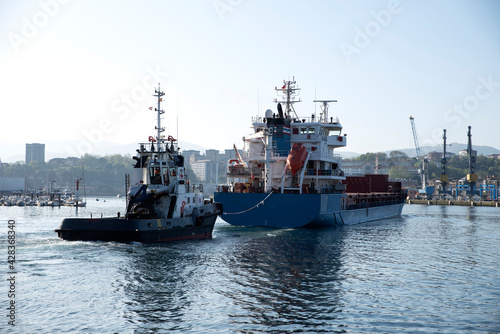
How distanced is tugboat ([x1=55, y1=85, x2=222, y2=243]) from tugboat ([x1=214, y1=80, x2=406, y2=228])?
7626 millimetres

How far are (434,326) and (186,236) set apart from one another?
2370cm

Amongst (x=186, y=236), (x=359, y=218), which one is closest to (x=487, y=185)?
(x=359, y=218)

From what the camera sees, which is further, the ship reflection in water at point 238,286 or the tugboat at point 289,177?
the tugboat at point 289,177

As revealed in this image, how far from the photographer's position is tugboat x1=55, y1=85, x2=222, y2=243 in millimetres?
33812

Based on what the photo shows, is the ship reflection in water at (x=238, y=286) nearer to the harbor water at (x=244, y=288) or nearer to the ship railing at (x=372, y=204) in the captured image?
the harbor water at (x=244, y=288)

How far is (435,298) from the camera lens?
21250 millimetres

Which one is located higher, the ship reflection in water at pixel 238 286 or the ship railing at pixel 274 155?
the ship railing at pixel 274 155

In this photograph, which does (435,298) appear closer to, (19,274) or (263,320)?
(263,320)

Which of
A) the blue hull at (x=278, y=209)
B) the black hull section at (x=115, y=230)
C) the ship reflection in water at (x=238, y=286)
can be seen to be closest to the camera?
the ship reflection in water at (x=238, y=286)

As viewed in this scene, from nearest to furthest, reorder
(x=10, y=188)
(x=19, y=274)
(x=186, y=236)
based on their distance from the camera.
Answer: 1. (x=19, y=274)
2. (x=186, y=236)
3. (x=10, y=188)

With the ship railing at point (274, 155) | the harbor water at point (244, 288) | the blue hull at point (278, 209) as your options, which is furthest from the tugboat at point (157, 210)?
the ship railing at point (274, 155)

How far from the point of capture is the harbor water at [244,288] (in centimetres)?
1730

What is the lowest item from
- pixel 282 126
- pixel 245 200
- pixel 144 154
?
pixel 245 200

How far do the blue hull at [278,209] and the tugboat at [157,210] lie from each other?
699cm
